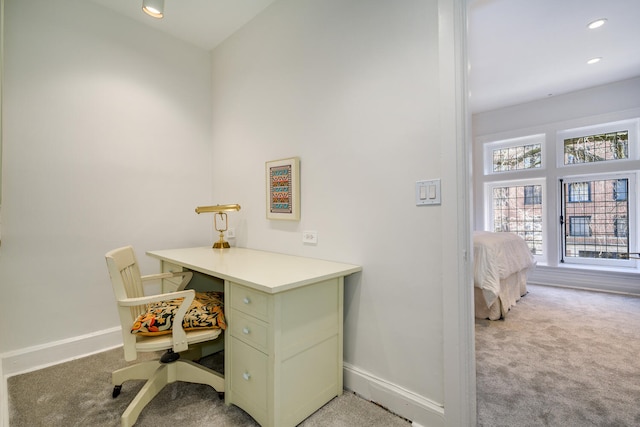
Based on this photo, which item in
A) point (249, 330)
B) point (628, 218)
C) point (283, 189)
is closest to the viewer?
point (249, 330)

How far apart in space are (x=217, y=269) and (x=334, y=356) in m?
0.80

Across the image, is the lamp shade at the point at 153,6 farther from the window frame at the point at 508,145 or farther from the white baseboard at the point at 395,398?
the window frame at the point at 508,145

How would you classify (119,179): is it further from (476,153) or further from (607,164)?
(607,164)

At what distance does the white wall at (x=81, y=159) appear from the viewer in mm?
1996

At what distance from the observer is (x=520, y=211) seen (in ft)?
15.9

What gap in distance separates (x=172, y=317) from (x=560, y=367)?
96.8 inches

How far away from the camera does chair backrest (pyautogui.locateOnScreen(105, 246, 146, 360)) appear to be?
142cm

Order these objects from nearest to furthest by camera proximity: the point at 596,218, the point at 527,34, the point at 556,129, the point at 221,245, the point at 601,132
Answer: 1. the point at 221,245
2. the point at 527,34
3. the point at 601,132
4. the point at 596,218
5. the point at 556,129

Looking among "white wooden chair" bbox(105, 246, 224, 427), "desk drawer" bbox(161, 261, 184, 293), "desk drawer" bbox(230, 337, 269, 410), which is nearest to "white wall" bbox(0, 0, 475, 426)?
"desk drawer" bbox(161, 261, 184, 293)

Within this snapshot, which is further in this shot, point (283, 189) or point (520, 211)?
point (520, 211)

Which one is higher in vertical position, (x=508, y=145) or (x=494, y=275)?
(x=508, y=145)

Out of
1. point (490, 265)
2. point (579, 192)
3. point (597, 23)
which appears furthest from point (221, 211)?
point (579, 192)

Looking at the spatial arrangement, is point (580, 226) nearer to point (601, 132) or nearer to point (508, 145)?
point (601, 132)

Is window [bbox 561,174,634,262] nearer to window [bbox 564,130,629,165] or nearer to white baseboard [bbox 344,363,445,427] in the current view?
window [bbox 564,130,629,165]
